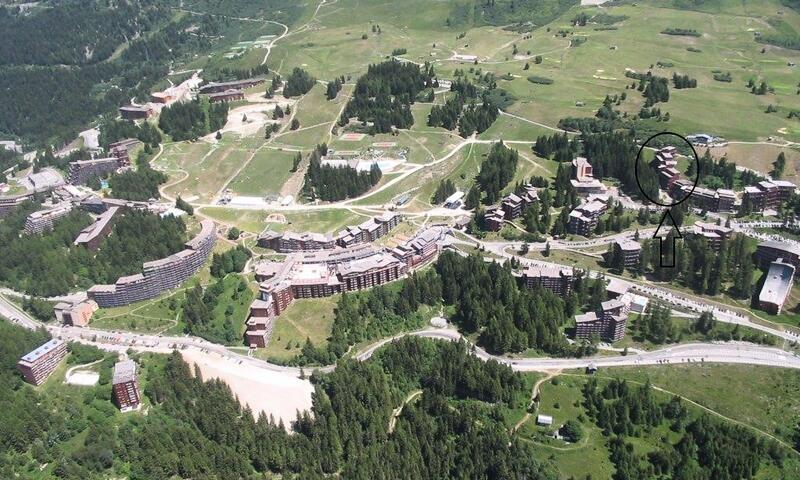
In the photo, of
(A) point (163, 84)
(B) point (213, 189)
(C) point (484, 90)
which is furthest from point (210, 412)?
(A) point (163, 84)

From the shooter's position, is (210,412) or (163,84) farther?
(163,84)

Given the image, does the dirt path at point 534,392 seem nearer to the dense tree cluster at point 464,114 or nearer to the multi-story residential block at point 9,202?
the dense tree cluster at point 464,114

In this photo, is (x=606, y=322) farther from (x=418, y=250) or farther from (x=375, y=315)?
(x=375, y=315)

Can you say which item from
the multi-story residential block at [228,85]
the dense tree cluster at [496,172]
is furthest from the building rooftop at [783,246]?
the multi-story residential block at [228,85]

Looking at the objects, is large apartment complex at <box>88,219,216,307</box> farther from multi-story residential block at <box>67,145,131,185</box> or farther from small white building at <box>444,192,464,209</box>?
multi-story residential block at <box>67,145,131,185</box>

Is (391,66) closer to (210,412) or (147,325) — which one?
(147,325)

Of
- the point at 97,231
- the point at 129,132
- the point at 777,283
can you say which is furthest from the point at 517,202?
the point at 129,132
